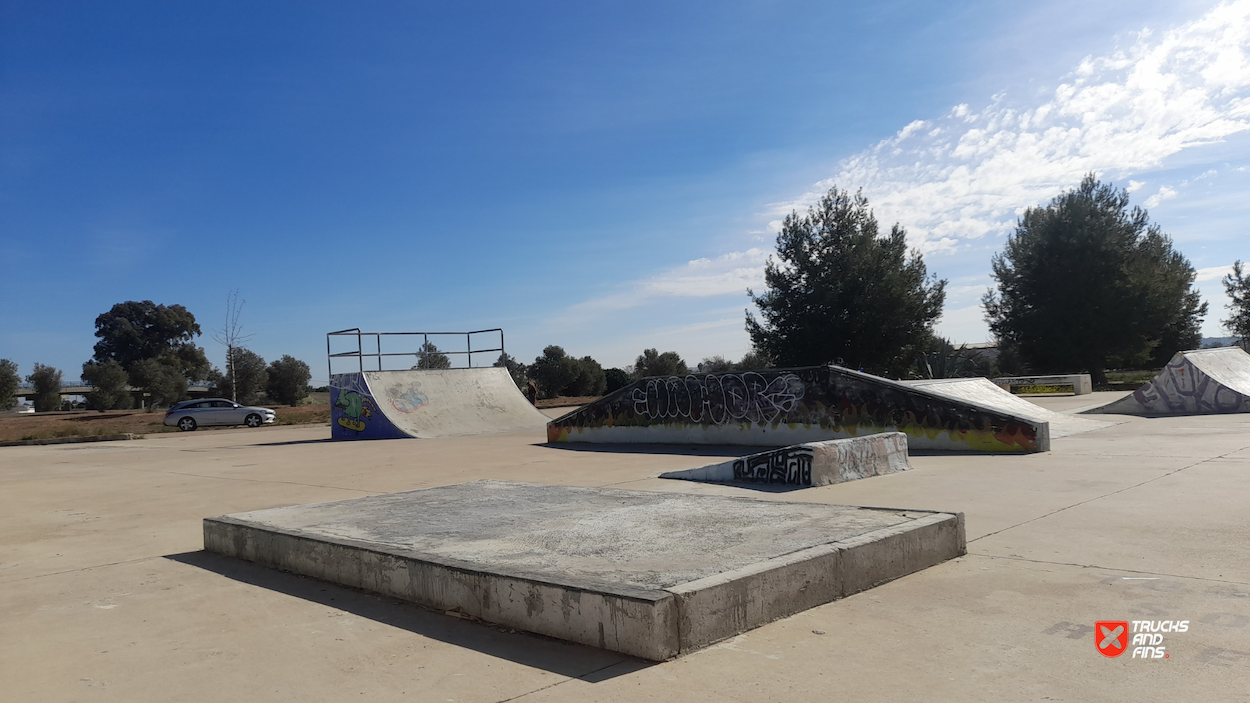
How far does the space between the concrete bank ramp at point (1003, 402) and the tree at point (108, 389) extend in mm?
50662

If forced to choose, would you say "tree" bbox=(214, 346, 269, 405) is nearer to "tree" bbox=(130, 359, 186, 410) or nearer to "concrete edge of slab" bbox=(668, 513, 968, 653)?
"tree" bbox=(130, 359, 186, 410)

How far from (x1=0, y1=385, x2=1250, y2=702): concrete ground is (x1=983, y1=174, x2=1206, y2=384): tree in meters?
30.2

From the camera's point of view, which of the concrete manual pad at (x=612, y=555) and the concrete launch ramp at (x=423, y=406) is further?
the concrete launch ramp at (x=423, y=406)

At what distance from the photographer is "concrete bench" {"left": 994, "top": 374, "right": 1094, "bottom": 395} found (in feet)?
88.7

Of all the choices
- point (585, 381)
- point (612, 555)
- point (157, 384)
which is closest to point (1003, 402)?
point (612, 555)

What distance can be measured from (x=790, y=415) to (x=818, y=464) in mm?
4873

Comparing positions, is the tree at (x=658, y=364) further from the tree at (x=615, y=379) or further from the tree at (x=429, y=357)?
the tree at (x=429, y=357)

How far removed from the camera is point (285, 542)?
204 inches

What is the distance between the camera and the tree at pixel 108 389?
47.4 m

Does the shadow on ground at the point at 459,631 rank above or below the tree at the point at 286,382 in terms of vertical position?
below

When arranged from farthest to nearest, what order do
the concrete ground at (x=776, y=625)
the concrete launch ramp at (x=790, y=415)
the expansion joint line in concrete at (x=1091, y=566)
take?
1. the concrete launch ramp at (x=790, y=415)
2. the expansion joint line in concrete at (x=1091, y=566)
3. the concrete ground at (x=776, y=625)

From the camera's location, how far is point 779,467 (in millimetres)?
8570

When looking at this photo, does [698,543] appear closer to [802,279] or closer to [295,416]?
[802,279]

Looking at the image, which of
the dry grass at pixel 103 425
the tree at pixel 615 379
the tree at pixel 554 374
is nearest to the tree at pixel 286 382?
the dry grass at pixel 103 425
